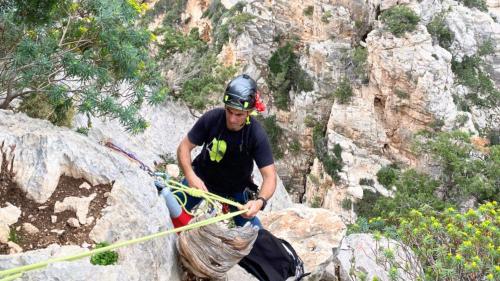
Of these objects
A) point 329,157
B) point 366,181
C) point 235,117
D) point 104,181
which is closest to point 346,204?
point 366,181

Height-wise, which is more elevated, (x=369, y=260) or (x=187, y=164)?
(x=187, y=164)

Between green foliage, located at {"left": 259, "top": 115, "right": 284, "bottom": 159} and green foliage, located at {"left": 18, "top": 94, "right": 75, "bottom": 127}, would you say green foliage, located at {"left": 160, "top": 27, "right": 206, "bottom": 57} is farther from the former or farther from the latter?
green foliage, located at {"left": 18, "top": 94, "right": 75, "bottom": 127}

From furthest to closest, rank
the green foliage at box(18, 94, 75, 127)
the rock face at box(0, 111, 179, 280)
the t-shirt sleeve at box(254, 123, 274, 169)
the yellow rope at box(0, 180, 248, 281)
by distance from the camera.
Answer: the green foliage at box(18, 94, 75, 127)
the t-shirt sleeve at box(254, 123, 274, 169)
the rock face at box(0, 111, 179, 280)
the yellow rope at box(0, 180, 248, 281)

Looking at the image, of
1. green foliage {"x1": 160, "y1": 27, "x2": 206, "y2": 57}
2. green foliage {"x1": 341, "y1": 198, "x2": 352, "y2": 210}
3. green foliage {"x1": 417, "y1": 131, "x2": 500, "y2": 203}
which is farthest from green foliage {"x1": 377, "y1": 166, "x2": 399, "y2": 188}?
green foliage {"x1": 160, "y1": 27, "x2": 206, "y2": 57}

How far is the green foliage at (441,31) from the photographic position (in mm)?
27922

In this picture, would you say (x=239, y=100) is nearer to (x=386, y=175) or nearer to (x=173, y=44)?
(x=173, y=44)

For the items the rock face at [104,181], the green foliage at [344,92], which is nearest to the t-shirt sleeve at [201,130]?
the rock face at [104,181]

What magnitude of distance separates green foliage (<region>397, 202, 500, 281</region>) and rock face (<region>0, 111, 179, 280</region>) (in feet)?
9.11

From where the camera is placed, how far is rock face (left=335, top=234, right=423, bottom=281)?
216 inches

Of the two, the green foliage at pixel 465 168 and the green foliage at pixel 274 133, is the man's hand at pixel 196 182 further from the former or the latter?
the green foliage at pixel 274 133

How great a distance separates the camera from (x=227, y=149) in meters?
3.75

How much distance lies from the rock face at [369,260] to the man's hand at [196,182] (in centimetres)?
230

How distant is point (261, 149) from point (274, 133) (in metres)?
26.3

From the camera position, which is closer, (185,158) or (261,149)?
(261,149)
